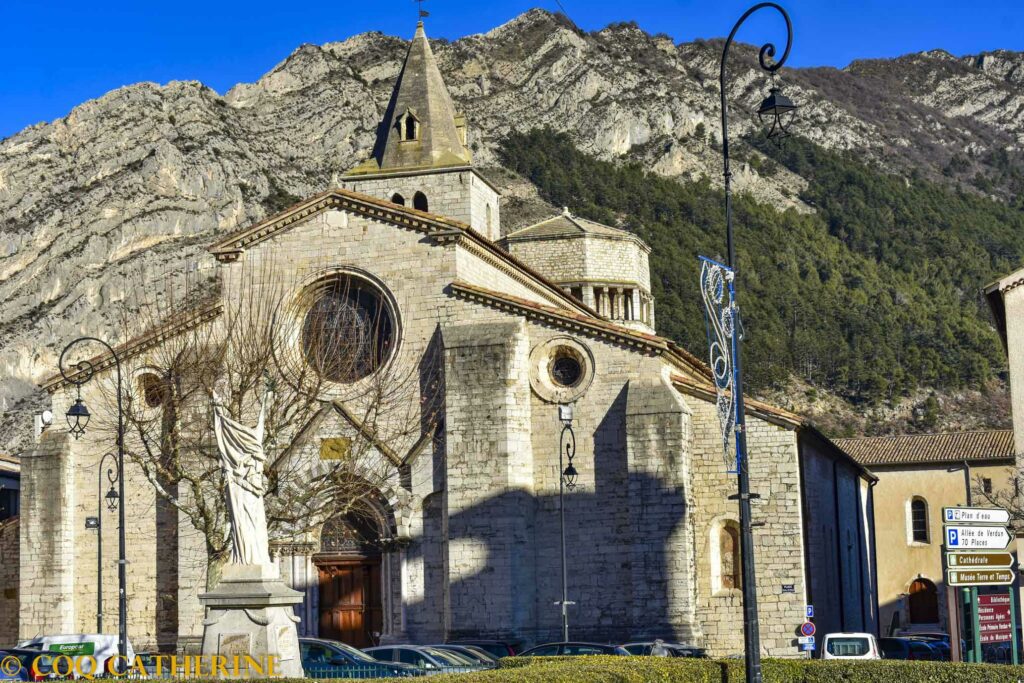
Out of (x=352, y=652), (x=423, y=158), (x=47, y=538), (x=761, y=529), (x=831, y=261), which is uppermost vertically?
(x=831, y=261)

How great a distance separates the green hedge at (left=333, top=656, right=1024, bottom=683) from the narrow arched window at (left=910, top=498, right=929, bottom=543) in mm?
40341

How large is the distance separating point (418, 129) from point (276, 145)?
2518 inches

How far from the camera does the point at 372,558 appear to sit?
36156mm

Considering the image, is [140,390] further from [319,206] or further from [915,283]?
[915,283]

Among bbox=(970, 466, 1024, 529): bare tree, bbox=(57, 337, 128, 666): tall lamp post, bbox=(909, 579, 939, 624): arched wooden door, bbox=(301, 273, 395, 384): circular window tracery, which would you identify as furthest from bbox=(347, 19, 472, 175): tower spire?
bbox=(909, 579, 939, 624): arched wooden door

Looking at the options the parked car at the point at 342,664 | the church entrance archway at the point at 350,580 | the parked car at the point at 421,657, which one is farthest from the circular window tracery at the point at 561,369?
the parked car at the point at 342,664

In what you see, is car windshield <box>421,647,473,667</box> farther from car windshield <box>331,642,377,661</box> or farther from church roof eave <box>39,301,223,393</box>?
church roof eave <box>39,301,223,393</box>

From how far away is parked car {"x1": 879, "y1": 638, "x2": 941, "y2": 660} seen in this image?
104 ft

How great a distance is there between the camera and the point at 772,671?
20.4m

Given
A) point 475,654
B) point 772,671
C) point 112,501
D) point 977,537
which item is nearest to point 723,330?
point 977,537

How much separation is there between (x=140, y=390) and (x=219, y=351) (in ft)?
13.8

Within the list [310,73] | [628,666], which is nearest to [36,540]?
[628,666]

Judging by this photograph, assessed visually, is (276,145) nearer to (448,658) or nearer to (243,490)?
(448,658)

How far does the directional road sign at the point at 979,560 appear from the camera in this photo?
1758 centimetres
